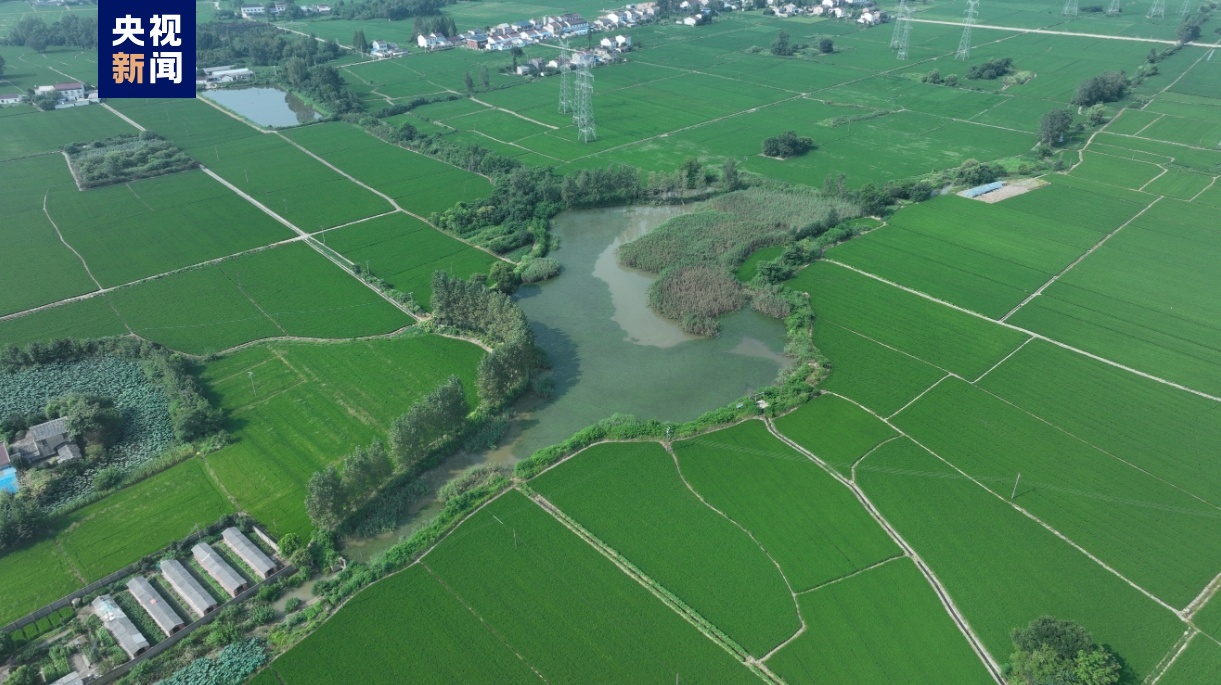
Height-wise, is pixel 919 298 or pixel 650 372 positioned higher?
pixel 919 298

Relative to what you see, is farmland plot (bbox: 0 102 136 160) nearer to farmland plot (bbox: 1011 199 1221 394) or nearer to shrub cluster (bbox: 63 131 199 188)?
shrub cluster (bbox: 63 131 199 188)

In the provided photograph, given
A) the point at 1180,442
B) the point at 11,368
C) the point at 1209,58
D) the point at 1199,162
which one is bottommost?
the point at 11,368

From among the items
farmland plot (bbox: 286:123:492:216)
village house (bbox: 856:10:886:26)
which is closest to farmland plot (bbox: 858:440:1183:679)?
farmland plot (bbox: 286:123:492:216)

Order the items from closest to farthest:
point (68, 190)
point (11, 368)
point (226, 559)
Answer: point (226, 559), point (11, 368), point (68, 190)

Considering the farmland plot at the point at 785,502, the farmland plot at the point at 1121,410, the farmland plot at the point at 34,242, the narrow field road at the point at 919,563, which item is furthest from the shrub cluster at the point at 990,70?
the farmland plot at the point at 34,242

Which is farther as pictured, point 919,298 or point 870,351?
point 919,298

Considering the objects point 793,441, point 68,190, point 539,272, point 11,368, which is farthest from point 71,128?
point 793,441

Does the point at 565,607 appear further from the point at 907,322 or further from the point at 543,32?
the point at 543,32

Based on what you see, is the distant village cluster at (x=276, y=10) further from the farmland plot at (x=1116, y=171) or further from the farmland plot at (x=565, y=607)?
the farmland plot at (x=565, y=607)

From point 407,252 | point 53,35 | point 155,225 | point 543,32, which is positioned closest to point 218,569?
point 407,252

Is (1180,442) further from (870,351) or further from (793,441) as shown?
(793,441)
